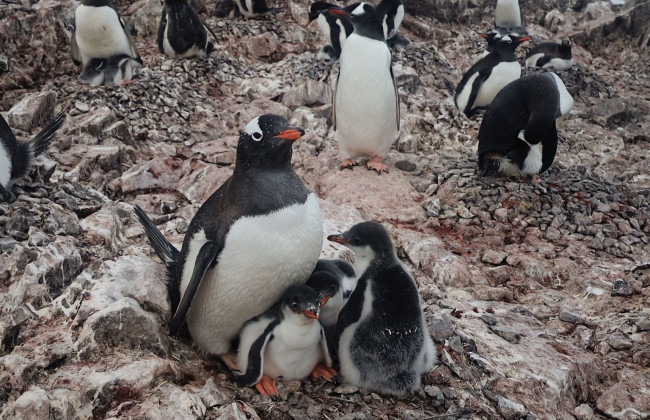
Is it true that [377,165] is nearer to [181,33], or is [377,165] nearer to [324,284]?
[324,284]

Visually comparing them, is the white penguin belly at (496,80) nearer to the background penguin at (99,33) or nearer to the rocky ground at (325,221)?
the rocky ground at (325,221)

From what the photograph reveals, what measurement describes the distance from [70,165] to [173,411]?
347 cm

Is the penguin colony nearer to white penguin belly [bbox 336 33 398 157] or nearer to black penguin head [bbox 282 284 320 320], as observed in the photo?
black penguin head [bbox 282 284 320 320]

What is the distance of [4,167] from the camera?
3.68 m

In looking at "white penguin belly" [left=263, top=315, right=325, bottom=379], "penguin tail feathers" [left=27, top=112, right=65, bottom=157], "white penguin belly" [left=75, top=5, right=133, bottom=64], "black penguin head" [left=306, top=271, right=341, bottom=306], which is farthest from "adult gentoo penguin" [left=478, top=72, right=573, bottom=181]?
"white penguin belly" [left=75, top=5, right=133, bottom=64]

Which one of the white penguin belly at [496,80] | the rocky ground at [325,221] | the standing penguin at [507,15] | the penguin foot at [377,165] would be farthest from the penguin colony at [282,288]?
the standing penguin at [507,15]

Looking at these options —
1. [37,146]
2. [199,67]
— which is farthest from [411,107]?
[37,146]

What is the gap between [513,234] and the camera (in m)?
4.95

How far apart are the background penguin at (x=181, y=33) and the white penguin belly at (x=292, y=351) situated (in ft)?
19.9

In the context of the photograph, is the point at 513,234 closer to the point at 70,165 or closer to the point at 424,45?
the point at 70,165

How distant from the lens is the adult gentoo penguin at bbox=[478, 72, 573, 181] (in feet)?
17.0

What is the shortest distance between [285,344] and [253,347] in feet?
0.48

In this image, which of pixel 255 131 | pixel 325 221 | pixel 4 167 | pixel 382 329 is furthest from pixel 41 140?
pixel 382 329

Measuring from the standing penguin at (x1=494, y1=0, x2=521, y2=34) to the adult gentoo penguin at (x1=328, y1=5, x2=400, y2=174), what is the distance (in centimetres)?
611
